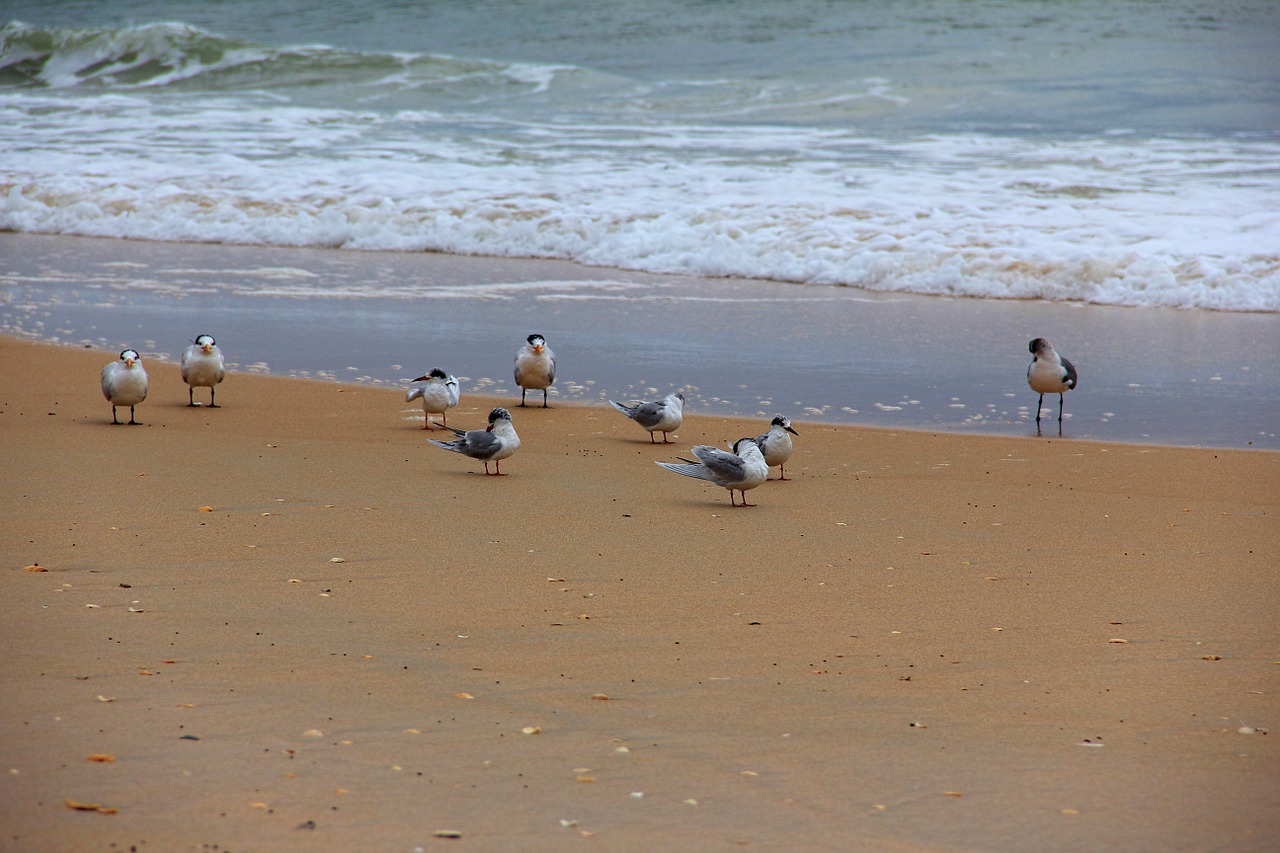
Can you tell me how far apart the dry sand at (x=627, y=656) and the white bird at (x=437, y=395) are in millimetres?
890

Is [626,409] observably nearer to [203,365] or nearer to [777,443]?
[777,443]

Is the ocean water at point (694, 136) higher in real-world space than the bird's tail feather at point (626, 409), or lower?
higher

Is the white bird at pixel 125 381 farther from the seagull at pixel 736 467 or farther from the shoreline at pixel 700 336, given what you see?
the seagull at pixel 736 467

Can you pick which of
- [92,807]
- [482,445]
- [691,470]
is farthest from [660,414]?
[92,807]

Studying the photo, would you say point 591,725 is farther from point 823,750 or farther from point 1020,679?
point 1020,679

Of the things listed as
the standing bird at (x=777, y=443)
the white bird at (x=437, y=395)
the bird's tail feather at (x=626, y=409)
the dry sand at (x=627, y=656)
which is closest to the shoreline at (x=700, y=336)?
the bird's tail feather at (x=626, y=409)

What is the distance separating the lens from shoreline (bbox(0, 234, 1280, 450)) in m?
8.48

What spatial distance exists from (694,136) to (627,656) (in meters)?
19.6

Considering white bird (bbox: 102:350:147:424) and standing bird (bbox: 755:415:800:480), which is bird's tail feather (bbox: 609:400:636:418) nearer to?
standing bird (bbox: 755:415:800:480)

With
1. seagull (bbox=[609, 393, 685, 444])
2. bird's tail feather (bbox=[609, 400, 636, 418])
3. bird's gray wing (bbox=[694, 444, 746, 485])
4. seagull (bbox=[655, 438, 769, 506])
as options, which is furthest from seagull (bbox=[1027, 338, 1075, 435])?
bird's gray wing (bbox=[694, 444, 746, 485])

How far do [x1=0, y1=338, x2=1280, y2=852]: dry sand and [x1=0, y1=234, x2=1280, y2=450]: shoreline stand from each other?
5.88ft

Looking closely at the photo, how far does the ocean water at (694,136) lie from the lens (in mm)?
14469

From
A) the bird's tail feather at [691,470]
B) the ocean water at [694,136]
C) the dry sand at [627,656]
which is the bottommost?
the dry sand at [627,656]

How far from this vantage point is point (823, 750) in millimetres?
3170
